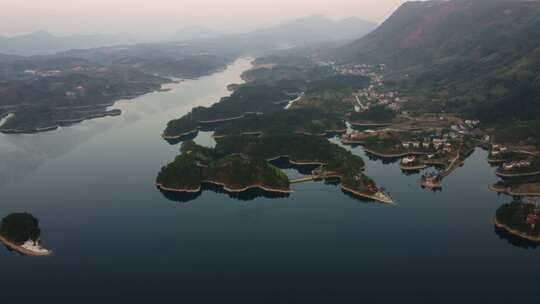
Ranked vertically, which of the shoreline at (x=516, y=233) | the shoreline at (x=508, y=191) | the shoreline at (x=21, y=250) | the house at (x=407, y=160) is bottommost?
the shoreline at (x=21, y=250)

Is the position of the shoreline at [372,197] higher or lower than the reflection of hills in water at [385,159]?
lower

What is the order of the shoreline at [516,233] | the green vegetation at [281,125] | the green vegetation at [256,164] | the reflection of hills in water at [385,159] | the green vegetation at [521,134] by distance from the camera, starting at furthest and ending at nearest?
the green vegetation at [281,125] → the green vegetation at [521,134] → the reflection of hills in water at [385,159] → the green vegetation at [256,164] → the shoreline at [516,233]

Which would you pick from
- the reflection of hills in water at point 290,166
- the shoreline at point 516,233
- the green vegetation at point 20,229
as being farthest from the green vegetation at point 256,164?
the green vegetation at point 20,229

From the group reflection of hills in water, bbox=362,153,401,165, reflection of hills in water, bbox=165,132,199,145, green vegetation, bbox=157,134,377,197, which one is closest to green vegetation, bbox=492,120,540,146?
reflection of hills in water, bbox=362,153,401,165

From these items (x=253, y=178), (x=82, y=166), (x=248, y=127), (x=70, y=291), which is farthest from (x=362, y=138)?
(x=70, y=291)

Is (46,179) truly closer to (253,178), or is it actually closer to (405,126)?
(253,178)

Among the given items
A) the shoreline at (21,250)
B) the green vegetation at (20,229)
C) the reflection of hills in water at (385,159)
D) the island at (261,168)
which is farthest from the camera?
the reflection of hills in water at (385,159)

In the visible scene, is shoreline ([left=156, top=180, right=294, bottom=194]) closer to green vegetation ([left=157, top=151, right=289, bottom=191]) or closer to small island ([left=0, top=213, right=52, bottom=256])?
green vegetation ([left=157, top=151, right=289, bottom=191])

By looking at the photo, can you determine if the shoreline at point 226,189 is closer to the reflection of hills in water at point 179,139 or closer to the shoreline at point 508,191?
the shoreline at point 508,191
